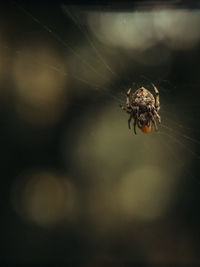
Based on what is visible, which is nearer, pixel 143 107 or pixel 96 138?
pixel 143 107

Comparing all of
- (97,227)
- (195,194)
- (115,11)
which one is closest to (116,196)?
(97,227)

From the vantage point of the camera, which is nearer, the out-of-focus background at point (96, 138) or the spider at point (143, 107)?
the spider at point (143, 107)

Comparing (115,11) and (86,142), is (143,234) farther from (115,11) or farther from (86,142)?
Answer: (115,11)

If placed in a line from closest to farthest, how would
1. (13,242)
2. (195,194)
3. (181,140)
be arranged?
(181,140), (195,194), (13,242)

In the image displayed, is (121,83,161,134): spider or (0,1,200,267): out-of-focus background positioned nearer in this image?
(121,83,161,134): spider

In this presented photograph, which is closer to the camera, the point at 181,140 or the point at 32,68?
the point at 181,140
